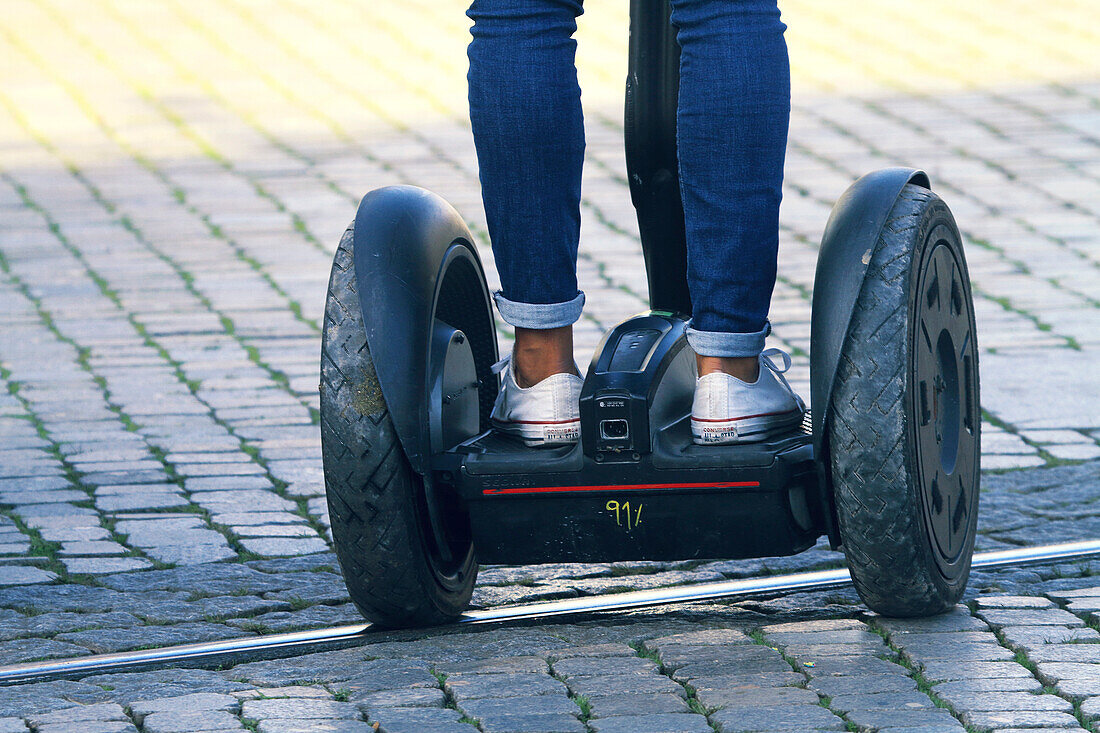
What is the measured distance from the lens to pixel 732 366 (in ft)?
9.91

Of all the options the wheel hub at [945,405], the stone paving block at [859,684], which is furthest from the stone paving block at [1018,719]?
the wheel hub at [945,405]

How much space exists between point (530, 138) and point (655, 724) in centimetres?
96

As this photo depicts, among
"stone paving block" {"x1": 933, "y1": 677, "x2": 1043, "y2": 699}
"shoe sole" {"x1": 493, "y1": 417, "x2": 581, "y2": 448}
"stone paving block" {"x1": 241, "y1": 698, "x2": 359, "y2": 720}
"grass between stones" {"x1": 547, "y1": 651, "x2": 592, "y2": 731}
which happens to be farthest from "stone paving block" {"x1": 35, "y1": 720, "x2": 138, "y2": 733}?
"stone paving block" {"x1": 933, "y1": 677, "x2": 1043, "y2": 699}

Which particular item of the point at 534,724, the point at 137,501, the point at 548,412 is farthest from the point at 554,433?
the point at 137,501

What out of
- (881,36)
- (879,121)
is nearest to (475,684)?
(879,121)

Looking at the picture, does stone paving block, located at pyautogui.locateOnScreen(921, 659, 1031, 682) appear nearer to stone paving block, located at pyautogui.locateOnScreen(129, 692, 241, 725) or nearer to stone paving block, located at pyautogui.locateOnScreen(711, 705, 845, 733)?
stone paving block, located at pyautogui.locateOnScreen(711, 705, 845, 733)

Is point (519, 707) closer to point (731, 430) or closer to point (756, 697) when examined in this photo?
point (756, 697)

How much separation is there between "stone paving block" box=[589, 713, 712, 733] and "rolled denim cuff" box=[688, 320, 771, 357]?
0.60 meters

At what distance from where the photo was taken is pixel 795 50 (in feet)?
35.9

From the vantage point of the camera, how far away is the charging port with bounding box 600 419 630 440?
2.95m

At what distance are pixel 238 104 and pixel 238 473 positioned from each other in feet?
18.5

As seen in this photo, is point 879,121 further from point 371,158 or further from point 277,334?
point 277,334

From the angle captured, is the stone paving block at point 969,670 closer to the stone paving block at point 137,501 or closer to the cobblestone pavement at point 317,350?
the cobblestone pavement at point 317,350

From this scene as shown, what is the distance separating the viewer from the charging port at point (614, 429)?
9.68 feet
